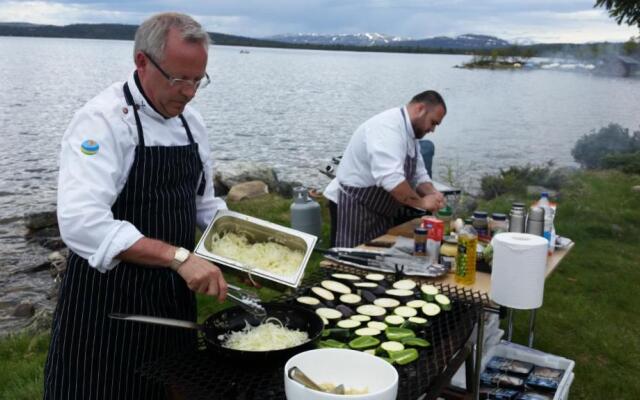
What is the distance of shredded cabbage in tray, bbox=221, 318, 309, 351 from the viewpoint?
2059mm

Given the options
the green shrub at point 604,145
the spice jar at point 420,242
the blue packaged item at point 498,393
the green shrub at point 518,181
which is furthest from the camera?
the green shrub at point 604,145

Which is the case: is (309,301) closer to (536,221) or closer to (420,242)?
(420,242)

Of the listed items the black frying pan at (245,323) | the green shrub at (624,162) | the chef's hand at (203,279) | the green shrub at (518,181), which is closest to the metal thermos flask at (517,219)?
the black frying pan at (245,323)

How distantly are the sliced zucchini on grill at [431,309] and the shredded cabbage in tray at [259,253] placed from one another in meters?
0.59

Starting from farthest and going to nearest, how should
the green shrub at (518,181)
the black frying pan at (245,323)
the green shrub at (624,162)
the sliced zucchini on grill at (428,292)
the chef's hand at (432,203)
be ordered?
1. the green shrub at (624,162)
2. the green shrub at (518,181)
3. the chef's hand at (432,203)
4. the sliced zucchini on grill at (428,292)
5. the black frying pan at (245,323)

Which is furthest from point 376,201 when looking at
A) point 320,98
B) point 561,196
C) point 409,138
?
point 320,98

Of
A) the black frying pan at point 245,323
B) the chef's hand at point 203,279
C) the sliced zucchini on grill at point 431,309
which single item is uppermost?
the chef's hand at point 203,279

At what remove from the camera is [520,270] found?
2955 millimetres

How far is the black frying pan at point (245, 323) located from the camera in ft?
6.47

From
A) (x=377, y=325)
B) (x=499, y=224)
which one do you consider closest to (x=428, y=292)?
(x=377, y=325)

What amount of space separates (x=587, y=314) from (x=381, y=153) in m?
2.89

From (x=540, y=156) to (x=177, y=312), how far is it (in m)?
18.2

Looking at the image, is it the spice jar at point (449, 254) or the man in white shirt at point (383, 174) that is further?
the man in white shirt at point (383, 174)

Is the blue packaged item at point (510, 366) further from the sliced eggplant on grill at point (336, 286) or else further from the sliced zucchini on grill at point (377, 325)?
the sliced zucchini on grill at point (377, 325)
